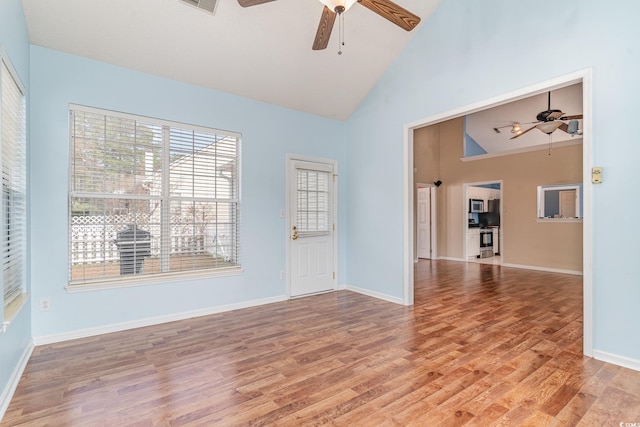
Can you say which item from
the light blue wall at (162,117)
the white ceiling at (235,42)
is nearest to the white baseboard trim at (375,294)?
the light blue wall at (162,117)

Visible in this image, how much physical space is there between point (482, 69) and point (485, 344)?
9.27 feet

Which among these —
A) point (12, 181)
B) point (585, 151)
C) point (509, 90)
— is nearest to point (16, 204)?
point (12, 181)

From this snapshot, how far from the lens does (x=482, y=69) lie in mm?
3488

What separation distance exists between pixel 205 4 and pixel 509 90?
311 cm

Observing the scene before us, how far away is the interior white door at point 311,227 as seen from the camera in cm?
478

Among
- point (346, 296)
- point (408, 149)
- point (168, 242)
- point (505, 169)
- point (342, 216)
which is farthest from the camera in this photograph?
point (505, 169)

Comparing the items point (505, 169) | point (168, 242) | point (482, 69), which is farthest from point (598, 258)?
point (505, 169)

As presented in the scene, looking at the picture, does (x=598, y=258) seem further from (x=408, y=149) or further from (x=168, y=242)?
(x=168, y=242)

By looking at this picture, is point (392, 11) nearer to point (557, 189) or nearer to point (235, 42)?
point (235, 42)

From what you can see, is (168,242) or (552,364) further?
(168,242)

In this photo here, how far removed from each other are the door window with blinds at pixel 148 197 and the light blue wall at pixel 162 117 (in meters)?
0.12

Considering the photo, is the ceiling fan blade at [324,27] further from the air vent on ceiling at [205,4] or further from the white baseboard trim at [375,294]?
the white baseboard trim at [375,294]

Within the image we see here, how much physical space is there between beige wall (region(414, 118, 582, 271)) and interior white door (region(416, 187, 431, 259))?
303 millimetres

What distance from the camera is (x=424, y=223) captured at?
9055 millimetres
